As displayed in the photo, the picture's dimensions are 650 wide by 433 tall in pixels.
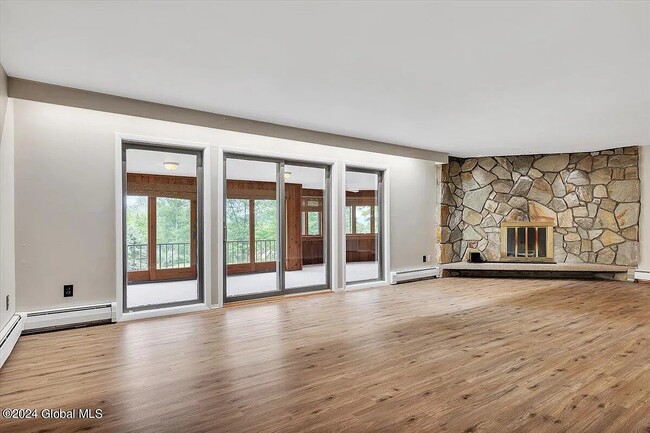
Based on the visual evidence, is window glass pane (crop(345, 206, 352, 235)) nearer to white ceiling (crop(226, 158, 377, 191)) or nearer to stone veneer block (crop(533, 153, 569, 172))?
white ceiling (crop(226, 158, 377, 191))

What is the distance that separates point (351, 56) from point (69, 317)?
3.82 meters

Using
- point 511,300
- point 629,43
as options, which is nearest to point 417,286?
point 511,300

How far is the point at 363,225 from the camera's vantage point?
6926mm

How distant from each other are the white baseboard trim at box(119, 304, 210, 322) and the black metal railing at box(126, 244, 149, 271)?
63 cm

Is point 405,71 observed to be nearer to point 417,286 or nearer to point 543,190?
point 417,286

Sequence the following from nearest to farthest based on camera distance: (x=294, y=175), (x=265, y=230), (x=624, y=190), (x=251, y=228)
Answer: (x=251, y=228)
(x=265, y=230)
(x=294, y=175)
(x=624, y=190)

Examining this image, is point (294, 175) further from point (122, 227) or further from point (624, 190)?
point (624, 190)

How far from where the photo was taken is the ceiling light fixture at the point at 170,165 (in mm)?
5039

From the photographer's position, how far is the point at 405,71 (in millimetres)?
3525

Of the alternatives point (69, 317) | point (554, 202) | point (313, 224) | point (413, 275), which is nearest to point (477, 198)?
point (554, 202)

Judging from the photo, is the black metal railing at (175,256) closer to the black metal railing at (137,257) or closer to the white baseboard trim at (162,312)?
the black metal railing at (137,257)

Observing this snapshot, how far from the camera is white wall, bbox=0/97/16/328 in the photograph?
3.35 m

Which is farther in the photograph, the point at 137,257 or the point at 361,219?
the point at 361,219

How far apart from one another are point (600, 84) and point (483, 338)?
2749 millimetres
